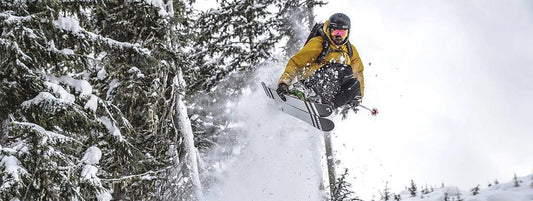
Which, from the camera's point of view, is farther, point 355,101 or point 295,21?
point 295,21

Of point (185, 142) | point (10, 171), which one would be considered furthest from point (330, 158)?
point (10, 171)

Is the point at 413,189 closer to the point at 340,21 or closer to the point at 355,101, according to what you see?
the point at 355,101

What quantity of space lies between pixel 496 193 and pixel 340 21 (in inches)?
230

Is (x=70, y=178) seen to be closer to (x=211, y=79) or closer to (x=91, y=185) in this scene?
(x=91, y=185)

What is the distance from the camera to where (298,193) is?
11383mm

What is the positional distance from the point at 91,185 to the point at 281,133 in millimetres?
6544

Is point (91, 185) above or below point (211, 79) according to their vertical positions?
below

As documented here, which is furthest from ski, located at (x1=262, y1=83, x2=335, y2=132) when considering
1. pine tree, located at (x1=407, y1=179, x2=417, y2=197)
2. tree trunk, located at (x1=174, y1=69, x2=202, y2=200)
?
pine tree, located at (x1=407, y1=179, x2=417, y2=197)

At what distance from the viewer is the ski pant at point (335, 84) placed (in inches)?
312

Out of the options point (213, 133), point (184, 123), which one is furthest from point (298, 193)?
point (213, 133)

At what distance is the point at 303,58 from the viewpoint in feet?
25.5

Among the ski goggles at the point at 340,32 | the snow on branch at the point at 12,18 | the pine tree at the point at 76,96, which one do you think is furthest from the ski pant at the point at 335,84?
the snow on branch at the point at 12,18

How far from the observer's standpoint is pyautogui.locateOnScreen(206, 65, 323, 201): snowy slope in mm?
11484

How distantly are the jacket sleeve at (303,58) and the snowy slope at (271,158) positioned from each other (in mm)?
3966
